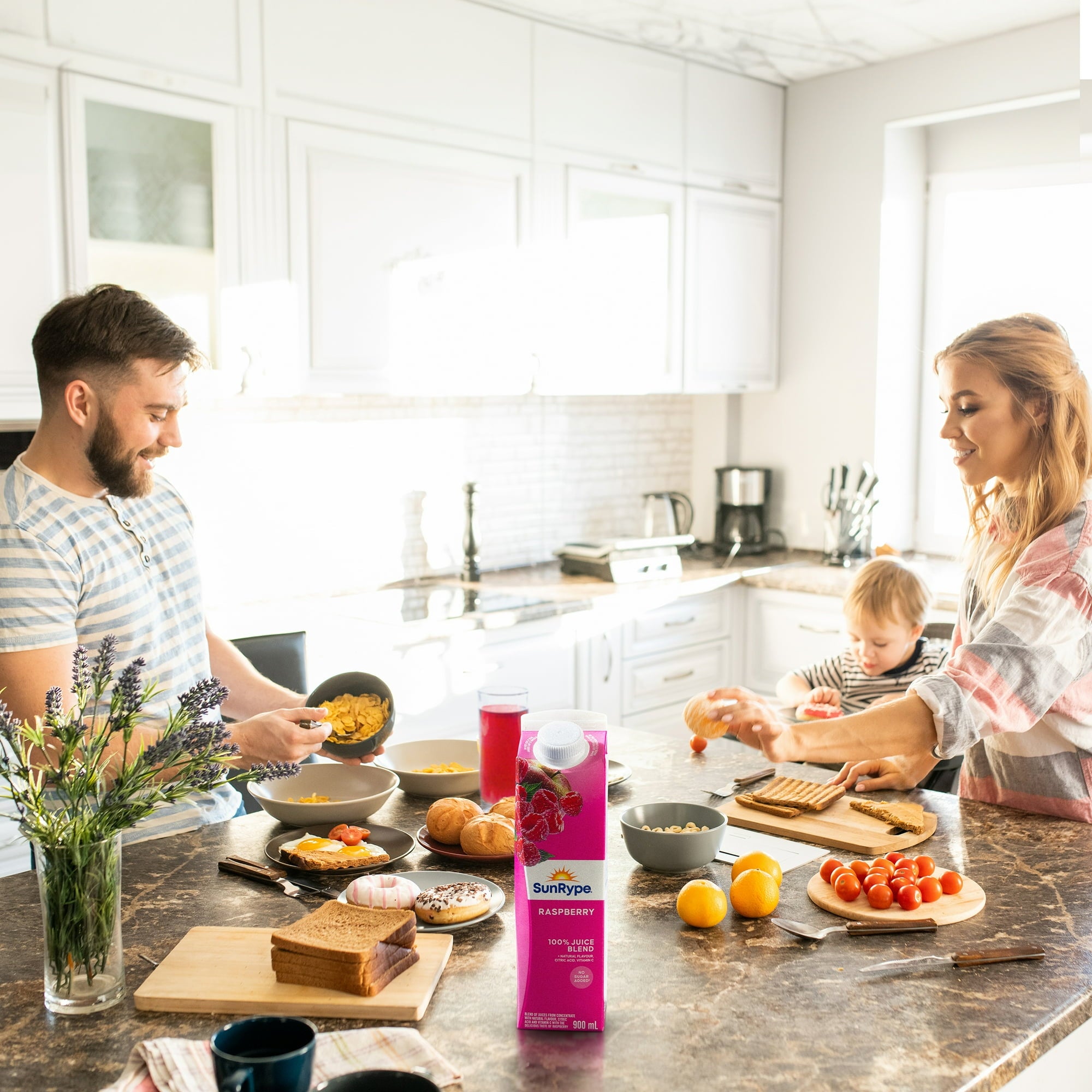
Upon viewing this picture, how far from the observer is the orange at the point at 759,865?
59.1 inches

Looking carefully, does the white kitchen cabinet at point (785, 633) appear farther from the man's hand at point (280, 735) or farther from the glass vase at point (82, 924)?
the glass vase at point (82, 924)

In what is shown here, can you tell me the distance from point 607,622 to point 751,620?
0.77m

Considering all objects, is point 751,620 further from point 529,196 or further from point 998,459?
point 998,459

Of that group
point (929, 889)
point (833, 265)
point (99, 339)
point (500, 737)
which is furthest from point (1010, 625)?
point (833, 265)

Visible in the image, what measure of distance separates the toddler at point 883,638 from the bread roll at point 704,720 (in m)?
0.98

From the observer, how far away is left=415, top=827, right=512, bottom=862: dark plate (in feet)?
5.26

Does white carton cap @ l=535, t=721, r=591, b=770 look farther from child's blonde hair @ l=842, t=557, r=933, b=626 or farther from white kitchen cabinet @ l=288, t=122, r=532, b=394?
white kitchen cabinet @ l=288, t=122, r=532, b=394

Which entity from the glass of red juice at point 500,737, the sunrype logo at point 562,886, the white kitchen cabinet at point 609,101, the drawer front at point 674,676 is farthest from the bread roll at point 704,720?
the white kitchen cabinet at point 609,101

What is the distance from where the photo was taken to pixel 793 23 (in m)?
3.97

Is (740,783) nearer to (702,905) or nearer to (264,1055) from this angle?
(702,905)

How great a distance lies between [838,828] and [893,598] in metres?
1.08

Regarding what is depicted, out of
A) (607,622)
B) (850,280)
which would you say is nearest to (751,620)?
(607,622)

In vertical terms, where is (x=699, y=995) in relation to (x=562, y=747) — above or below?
below

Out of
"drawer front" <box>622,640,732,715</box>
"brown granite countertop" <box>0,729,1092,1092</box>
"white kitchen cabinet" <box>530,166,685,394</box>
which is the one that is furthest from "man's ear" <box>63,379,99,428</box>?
"drawer front" <box>622,640,732,715</box>
